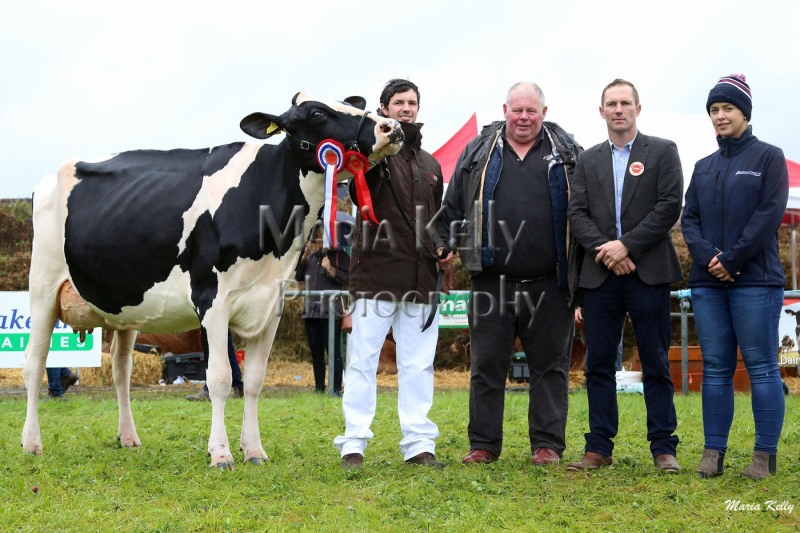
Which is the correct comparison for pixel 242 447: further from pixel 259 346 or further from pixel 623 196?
pixel 623 196

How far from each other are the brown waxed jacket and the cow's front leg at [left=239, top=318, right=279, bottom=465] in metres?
0.78

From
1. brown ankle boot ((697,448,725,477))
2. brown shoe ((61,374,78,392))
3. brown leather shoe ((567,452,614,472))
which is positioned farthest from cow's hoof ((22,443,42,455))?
brown shoe ((61,374,78,392))

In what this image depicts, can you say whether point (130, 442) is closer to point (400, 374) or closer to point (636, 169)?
point (400, 374)

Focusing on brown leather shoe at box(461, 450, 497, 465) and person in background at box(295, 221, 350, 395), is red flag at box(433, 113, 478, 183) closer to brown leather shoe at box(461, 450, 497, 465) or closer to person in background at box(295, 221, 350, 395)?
person in background at box(295, 221, 350, 395)

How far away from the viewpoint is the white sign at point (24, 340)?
11141 millimetres

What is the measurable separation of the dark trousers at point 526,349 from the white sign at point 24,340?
22.5ft

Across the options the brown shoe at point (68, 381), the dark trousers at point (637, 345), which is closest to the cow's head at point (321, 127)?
the dark trousers at point (637, 345)

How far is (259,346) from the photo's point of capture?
239 inches

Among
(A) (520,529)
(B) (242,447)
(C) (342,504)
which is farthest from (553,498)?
(B) (242,447)

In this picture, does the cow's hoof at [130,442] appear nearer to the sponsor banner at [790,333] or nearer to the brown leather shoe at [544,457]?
the brown leather shoe at [544,457]

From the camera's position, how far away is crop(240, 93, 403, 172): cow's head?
5.50m

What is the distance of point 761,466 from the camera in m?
5.00

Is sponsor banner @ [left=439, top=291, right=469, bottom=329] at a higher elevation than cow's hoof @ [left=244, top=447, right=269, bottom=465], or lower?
higher

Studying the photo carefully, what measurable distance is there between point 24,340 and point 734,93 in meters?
9.34
